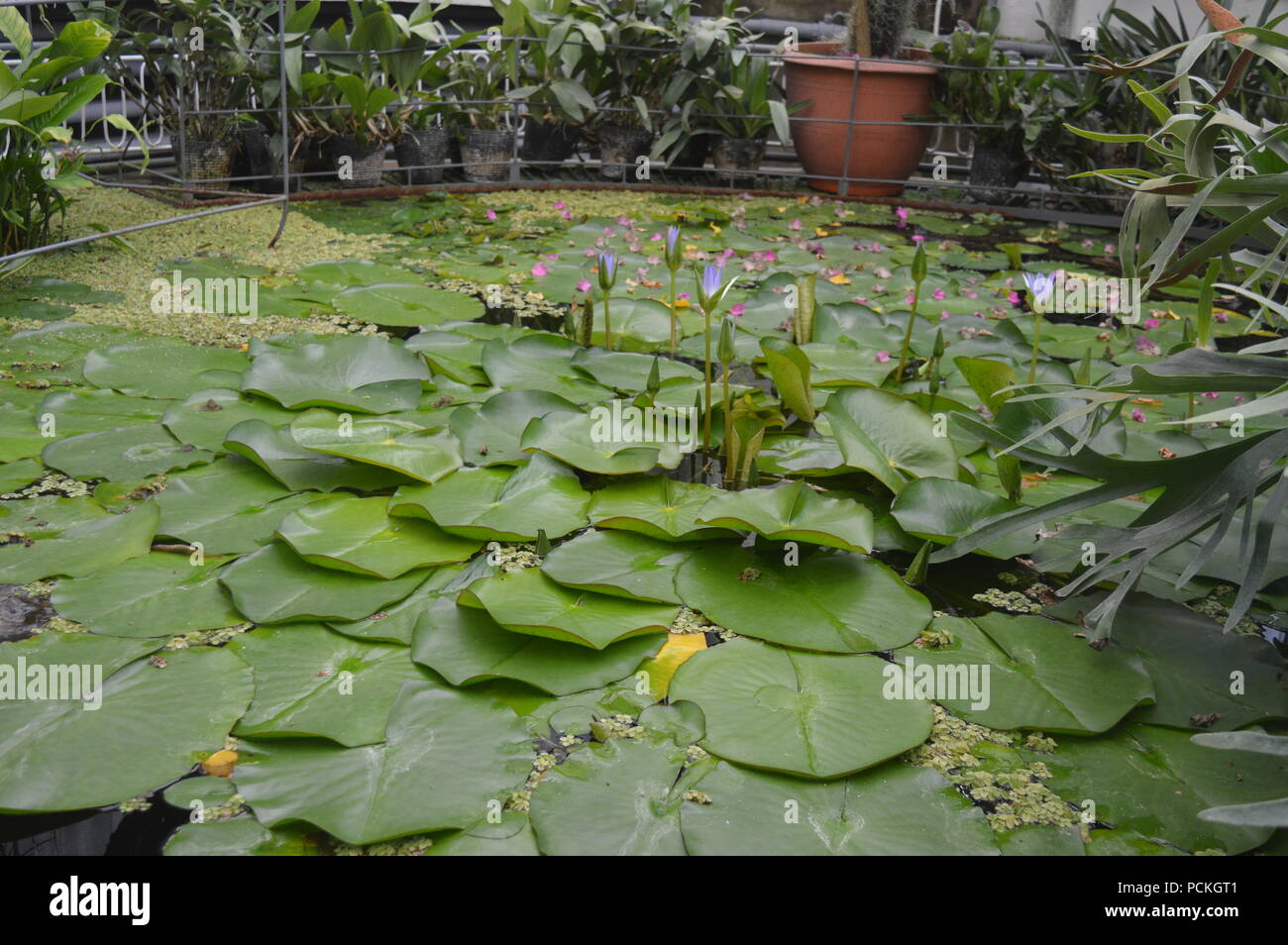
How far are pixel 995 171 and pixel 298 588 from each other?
4.23 m

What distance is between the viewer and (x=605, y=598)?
1.58 metres

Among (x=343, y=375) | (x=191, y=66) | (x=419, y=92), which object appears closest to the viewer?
(x=343, y=375)

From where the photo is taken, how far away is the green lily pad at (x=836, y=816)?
113 cm

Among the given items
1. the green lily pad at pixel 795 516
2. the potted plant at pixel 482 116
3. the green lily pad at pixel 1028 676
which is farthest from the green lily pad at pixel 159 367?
the potted plant at pixel 482 116

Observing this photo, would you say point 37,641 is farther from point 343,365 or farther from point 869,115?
point 869,115

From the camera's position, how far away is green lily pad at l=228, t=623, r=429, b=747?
4.24ft

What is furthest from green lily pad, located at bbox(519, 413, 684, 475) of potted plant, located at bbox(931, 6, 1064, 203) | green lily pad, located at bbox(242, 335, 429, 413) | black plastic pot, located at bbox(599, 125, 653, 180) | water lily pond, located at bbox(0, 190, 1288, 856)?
potted plant, located at bbox(931, 6, 1064, 203)

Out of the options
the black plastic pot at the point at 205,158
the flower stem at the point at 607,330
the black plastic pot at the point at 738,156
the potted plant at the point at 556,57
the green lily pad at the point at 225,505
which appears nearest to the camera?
the green lily pad at the point at 225,505

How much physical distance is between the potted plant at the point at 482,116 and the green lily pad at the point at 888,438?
300 centimetres

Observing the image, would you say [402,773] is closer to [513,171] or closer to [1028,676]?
[1028,676]

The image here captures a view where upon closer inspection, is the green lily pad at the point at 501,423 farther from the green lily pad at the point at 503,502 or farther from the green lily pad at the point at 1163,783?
the green lily pad at the point at 1163,783

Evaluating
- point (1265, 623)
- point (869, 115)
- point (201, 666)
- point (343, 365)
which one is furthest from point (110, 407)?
point (869, 115)

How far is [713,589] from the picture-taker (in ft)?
5.30

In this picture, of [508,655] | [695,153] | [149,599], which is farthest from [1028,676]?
[695,153]
